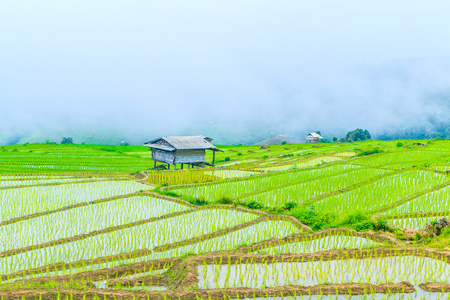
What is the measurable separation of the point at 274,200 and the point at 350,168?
7.56m

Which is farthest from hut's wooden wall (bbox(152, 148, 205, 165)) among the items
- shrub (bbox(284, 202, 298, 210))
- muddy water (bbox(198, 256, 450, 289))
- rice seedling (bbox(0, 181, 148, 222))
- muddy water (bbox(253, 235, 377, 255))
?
muddy water (bbox(198, 256, 450, 289))

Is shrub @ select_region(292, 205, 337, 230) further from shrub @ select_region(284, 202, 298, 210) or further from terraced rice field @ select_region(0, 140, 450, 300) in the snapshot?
shrub @ select_region(284, 202, 298, 210)

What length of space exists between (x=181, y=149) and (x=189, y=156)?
117cm

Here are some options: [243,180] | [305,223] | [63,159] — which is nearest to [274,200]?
[305,223]

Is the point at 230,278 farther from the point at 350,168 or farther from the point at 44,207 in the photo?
the point at 350,168

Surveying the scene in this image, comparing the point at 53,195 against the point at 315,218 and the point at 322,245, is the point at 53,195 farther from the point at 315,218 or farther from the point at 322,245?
the point at 322,245

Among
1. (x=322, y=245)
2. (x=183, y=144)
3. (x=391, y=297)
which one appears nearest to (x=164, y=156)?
(x=183, y=144)

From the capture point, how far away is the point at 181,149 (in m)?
18.9

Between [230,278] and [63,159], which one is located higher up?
[230,278]

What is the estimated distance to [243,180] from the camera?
572 inches

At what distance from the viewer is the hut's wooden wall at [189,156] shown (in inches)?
766

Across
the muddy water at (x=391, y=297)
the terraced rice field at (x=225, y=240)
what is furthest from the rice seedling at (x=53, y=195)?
the muddy water at (x=391, y=297)

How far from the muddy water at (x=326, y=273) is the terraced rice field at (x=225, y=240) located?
0.09 feet

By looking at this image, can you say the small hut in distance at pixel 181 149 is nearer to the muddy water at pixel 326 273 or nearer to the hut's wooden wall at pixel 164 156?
the hut's wooden wall at pixel 164 156
